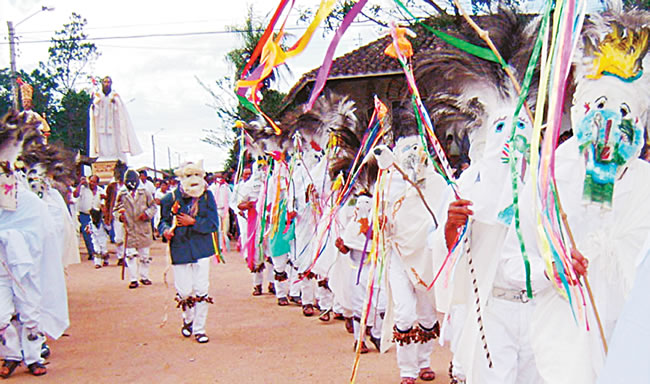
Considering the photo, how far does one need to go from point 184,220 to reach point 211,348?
4.81 ft

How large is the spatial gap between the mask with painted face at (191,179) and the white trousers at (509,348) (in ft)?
15.4

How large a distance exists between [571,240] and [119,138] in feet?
39.4

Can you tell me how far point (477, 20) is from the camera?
13.6ft

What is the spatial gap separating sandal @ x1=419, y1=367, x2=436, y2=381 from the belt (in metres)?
2.46

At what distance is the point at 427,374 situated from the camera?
6.05 meters

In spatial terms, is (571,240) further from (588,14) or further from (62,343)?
(62,343)

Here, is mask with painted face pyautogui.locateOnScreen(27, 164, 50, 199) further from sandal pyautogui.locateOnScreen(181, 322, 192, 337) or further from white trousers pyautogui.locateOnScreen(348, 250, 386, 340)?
white trousers pyautogui.locateOnScreen(348, 250, 386, 340)

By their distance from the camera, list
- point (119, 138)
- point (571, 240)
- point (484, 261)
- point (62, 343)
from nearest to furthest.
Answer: point (571, 240), point (484, 261), point (62, 343), point (119, 138)

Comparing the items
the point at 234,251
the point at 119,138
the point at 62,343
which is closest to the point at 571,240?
the point at 62,343

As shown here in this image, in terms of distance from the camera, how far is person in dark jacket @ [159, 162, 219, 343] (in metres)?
7.62

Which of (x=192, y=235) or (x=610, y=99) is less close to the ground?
(x=610, y=99)

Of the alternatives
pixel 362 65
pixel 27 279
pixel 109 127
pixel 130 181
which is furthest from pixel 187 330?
pixel 362 65

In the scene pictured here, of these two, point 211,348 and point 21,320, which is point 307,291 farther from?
point 21,320

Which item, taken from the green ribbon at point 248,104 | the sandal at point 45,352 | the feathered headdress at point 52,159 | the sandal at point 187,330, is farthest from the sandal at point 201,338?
the green ribbon at point 248,104
